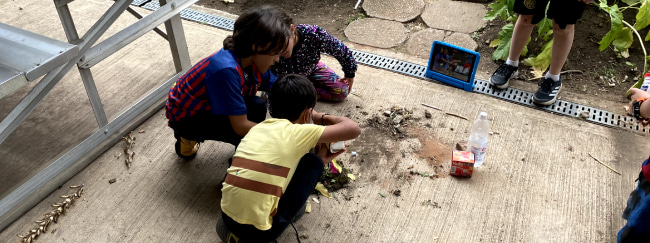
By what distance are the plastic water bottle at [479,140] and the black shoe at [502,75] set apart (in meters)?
0.64

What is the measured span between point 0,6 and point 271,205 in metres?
3.66

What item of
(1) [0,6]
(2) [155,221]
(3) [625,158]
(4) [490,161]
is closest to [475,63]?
(4) [490,161]

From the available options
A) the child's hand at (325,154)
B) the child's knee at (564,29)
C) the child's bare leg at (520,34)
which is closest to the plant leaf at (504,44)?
the child's bare leg at (520,34)

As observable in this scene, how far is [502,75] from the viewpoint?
3.10 metres

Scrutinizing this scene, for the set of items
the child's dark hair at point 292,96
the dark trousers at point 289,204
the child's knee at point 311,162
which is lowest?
the dark trousers at point 289,204

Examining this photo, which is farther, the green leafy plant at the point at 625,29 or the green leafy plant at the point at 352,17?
the green leafy plant at the point at 352,17

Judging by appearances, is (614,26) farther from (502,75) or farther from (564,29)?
(502,75)

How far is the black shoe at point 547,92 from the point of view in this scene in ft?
9.59

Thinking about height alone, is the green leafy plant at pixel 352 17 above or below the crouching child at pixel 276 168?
below

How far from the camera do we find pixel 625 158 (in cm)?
256

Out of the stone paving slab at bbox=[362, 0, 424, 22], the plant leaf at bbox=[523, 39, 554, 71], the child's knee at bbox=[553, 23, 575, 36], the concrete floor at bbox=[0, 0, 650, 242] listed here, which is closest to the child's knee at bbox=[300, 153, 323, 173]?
the concrete floor at bbox=[0, 0, 650, 242]

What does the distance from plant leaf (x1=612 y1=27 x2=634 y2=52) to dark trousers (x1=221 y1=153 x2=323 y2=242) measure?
254cm

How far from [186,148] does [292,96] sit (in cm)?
88

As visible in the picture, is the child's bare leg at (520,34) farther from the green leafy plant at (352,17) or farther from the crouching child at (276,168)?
the crouching child at (276,168)
